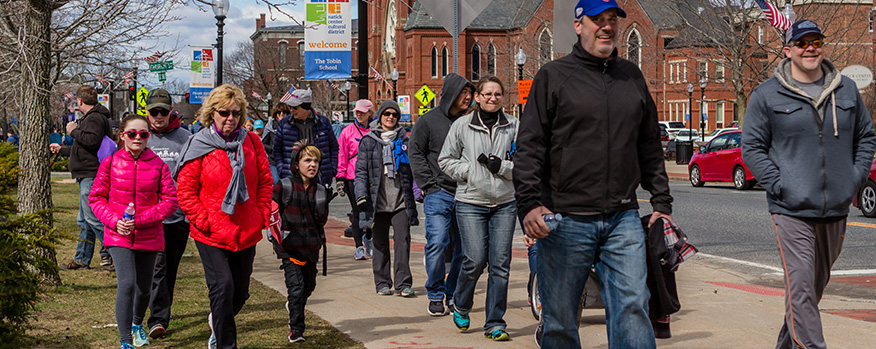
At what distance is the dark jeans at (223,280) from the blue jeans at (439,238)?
188cm

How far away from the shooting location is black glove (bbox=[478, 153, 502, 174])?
637cm

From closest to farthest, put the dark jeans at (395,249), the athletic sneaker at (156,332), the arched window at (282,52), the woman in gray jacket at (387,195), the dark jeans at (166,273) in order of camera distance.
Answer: the athletic sneaker at (156,332) < the dark jeans at (166,273) < the dark jeans at (395,249) < the woman in gray jacket at (387,195) < the arched window at (282,52)

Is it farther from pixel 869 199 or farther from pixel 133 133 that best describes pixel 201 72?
pixel 133 133

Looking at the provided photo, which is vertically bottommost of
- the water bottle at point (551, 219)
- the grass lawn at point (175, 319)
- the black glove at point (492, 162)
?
the grass lawn at point (175, 319)

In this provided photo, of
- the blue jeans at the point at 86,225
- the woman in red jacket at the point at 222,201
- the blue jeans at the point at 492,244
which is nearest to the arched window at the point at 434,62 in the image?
the blue jeans at the point at 86,225

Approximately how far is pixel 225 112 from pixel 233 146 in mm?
222

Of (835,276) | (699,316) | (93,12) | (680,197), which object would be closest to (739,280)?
(835,276)

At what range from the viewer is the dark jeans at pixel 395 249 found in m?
8.61

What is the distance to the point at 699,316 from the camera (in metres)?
7.36

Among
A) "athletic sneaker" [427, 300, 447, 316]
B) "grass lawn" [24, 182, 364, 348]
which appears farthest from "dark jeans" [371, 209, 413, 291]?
"athletic sneaker" [427, 300, 447, 316]

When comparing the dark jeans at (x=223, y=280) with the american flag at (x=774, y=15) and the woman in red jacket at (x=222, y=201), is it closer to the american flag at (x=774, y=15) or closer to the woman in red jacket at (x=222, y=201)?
the woman in red jacket at (x=222, y=201)

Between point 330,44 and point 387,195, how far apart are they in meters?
8.58

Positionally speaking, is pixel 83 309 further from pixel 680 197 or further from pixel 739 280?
pixel 680 197

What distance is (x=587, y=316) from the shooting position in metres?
7.38
